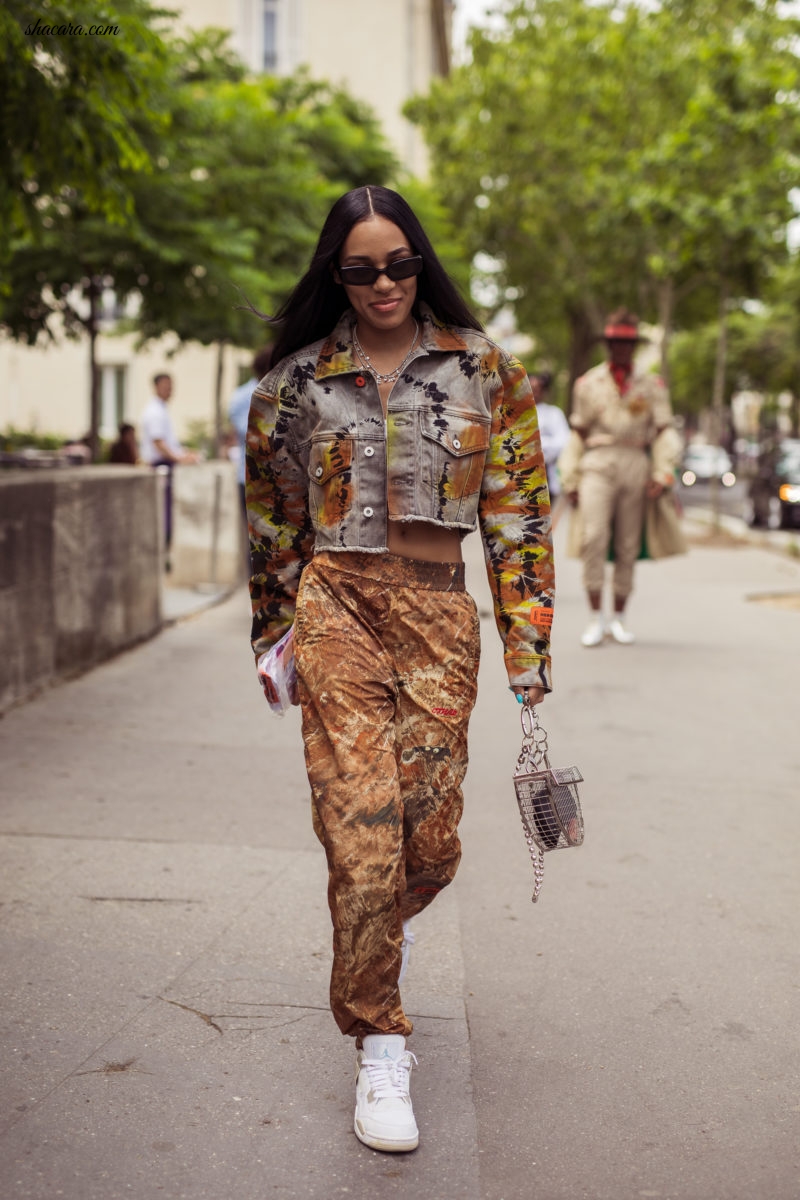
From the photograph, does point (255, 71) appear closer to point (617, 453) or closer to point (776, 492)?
point (776, 492)

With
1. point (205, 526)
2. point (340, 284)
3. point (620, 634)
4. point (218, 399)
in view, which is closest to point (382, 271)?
point (340, 284)

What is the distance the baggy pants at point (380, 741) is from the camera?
309 centimetres

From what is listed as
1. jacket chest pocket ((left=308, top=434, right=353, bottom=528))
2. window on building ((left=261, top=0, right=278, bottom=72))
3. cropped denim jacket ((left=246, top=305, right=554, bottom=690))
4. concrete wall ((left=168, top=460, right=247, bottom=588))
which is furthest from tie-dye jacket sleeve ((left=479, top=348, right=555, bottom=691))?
window on building ((left=261, top=0, right=278, bottom=72))

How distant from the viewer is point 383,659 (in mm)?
3230

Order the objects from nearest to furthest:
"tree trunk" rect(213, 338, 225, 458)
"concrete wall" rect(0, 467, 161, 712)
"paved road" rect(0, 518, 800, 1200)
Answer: "paved road" rect(0, 518, 800, 1200) < "concrete wall" rect(0, 467, 161, 712) < "tree trunk" rect(213, 338, 225, 458)

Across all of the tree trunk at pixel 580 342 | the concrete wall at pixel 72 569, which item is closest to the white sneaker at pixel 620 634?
the concrete wall at pixel 72 569

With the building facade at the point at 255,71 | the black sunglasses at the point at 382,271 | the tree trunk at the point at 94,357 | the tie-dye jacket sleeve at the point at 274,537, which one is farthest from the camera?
the building facade at the point at 255,71

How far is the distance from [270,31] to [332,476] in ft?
132

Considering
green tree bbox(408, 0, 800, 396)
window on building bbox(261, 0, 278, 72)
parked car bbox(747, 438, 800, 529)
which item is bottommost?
parked car bbox(747, 438, 800, 529)

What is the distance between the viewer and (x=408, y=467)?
327cm

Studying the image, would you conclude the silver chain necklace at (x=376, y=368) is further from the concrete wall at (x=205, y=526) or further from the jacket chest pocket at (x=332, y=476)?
the concrete wall at (x=205, y=526)

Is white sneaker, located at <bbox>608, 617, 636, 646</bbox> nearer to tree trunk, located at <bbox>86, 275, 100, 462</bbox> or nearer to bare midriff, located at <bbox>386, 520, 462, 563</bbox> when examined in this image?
tree trunk, located at <bbox>86, 275, 100, 462</bbox>

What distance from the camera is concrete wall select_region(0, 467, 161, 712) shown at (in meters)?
7.50

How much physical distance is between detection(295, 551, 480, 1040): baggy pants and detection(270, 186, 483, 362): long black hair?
21.4 inches
